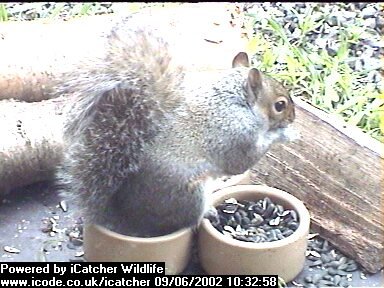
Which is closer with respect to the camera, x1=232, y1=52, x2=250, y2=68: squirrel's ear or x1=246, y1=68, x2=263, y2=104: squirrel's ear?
x1=246, y1=68, x2=263, y2=104: squirrel's ear

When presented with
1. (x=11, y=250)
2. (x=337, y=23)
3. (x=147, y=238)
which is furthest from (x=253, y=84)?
(x=337, y=23)

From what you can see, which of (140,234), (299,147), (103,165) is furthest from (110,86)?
(299,147)

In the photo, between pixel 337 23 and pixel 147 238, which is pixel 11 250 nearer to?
pixel 147 238

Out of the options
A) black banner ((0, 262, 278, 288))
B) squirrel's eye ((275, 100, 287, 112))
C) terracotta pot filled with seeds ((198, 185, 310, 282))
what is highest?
squirrel's eye ((275, 100, 287, 112))

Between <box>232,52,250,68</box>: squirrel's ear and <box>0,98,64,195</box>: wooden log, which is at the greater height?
<box>232,52,250,68</box>: squirrel's ear

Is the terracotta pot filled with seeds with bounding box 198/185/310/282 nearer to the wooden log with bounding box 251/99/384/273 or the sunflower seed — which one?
the wooden log with bounding box 251/99/384/273

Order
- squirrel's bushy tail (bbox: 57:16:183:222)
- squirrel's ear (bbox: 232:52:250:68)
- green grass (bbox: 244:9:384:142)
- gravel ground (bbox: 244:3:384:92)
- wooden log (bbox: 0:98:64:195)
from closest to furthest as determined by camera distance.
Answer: squirrel's bushy tail (bbox: 57:16:183:222) → squirrel's ear (bbox: 232:52:250:68) → wooden log (bbox: 0:98:64:195) → green grass (bbox: 244:9:384:142) → gravel ground (bbox: 244:3:384:92)

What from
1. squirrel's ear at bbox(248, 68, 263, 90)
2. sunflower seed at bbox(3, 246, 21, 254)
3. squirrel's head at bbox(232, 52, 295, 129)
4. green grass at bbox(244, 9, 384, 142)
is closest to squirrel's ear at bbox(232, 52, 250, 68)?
squirrel's head at bbox(232, 52, 295, 129)
